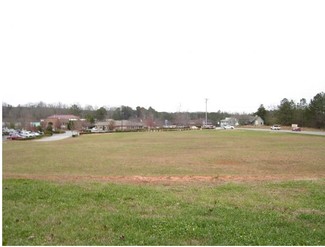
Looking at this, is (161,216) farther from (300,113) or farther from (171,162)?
(300,113)

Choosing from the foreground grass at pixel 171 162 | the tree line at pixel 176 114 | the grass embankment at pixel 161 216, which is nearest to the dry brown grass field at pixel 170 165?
the foreground grass at pixel 171 162

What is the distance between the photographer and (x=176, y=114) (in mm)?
135125

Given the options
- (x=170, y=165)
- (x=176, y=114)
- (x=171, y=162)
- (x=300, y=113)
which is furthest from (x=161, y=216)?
(x=176, y=114)

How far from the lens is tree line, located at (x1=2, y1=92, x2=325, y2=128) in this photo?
6722 cm

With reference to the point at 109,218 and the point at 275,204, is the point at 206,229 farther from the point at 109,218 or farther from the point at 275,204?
the point at 275,204

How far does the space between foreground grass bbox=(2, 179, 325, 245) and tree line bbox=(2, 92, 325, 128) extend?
1443 inches

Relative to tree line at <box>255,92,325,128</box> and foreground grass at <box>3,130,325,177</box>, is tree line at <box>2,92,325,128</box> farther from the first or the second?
foreground grass at <box>3,130,325,177</box>

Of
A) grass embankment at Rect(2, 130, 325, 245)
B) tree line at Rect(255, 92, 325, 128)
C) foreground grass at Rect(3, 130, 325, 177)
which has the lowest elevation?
foreground grass at Rect(3, 130, 325, 177)

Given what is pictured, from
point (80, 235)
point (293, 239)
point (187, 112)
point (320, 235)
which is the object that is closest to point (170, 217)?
point (80, 235)

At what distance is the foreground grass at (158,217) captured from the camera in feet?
14.7

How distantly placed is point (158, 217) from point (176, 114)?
12997 cm

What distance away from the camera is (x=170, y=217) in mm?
5426

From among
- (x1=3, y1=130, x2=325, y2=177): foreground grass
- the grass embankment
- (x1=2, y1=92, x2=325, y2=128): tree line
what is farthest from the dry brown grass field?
(x1=2, y1=92, x2=325, y2=128): tree line

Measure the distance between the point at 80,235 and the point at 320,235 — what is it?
362cm
